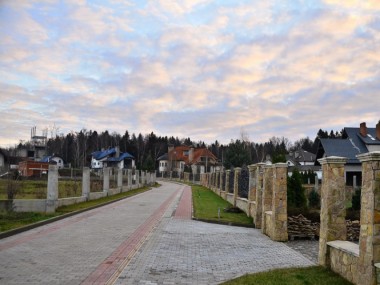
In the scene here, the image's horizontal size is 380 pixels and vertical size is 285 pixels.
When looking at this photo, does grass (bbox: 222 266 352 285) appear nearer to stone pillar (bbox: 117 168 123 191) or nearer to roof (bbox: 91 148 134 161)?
stone pillar (bbox: 117 168 123 191)

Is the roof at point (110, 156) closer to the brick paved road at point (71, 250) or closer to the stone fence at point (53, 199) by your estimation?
the stone fence at point (53, 199)

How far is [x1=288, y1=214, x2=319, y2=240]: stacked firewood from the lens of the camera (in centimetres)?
1259

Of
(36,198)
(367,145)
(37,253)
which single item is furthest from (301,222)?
(367,145)

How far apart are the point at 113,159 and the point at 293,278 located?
9101 cm

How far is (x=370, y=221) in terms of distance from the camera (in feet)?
20.2

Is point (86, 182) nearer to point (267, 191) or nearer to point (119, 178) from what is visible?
point (119, 178)

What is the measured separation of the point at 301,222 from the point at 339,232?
15.5ft

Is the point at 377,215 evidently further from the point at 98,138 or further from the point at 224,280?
the point at 98,138

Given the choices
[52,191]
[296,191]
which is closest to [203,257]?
[52,191]

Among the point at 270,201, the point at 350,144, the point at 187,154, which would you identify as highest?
the point at 350,144

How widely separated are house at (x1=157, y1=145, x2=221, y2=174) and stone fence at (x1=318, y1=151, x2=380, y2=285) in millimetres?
81890

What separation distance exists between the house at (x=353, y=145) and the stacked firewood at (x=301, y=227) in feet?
104

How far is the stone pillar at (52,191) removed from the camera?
1680cm

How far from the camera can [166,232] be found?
12.9m
